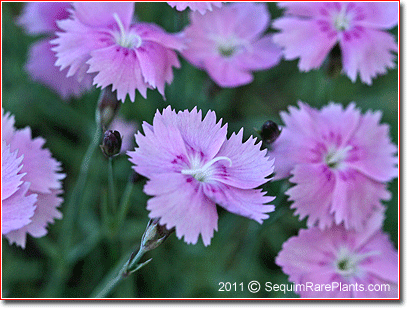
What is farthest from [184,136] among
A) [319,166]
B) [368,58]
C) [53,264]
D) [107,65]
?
[53,264]

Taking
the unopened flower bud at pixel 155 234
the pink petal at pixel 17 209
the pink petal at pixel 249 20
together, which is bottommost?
the unopened flower bud at pixel 155 234

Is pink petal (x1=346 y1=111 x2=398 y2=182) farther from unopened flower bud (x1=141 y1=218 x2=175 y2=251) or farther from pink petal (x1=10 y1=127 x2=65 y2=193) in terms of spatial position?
pink petal (x1=10 y1=127 x2=65 y2=193)

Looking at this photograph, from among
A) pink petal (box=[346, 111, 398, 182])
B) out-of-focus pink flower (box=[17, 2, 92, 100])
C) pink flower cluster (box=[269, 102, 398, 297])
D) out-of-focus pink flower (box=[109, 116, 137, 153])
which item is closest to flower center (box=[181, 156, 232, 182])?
pink flower cluster (box=[269, 102, 398, 297])

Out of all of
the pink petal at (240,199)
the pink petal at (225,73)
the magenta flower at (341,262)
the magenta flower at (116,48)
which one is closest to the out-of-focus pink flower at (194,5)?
the magenta flower at (116,48)

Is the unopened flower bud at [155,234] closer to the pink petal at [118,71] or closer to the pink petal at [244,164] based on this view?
the pink petal at [244,164]

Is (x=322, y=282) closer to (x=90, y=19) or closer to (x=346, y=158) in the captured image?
(x=346, y=158)

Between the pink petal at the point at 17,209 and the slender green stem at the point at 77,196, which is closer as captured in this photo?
the pink petal at the point at 17,209
